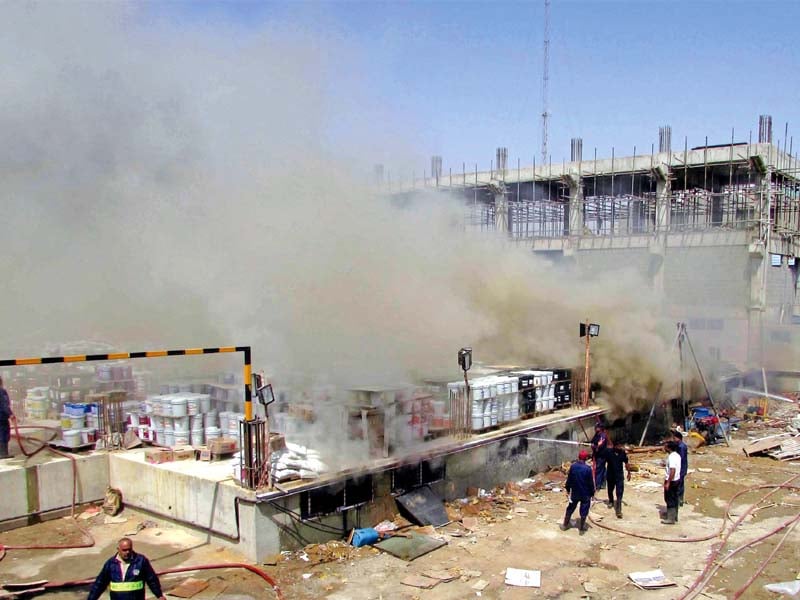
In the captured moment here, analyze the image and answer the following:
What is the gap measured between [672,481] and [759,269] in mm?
18192

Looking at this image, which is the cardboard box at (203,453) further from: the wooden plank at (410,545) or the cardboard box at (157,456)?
the wooden plank at (410,545)

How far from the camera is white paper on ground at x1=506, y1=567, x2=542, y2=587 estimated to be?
7.58m

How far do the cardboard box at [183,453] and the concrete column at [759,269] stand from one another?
2075cm

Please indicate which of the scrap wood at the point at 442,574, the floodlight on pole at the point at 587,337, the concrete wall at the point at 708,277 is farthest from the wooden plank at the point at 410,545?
the concrete wall at the point at 708,277

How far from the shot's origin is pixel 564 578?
7.78m

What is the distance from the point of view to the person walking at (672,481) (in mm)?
9391

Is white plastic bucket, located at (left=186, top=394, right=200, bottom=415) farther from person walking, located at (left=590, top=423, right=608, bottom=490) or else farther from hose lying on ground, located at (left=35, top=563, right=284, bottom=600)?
person walking, located at (left=590, top=423, right=608, bottom=490)

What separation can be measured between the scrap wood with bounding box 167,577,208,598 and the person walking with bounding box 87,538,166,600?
1.89m

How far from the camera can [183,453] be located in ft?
31.2

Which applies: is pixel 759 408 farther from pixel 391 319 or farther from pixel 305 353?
pixel 305 353

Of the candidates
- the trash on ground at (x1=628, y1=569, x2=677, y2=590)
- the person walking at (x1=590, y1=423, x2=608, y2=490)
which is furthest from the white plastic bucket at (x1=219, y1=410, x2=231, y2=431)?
the trash on ground at (x1=628, y1=569, x2=677, y2=590)

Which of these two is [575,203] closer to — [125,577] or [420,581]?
[420,581]

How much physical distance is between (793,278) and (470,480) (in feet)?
75.0

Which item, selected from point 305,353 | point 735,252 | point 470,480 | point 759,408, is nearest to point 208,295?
point 305,353
